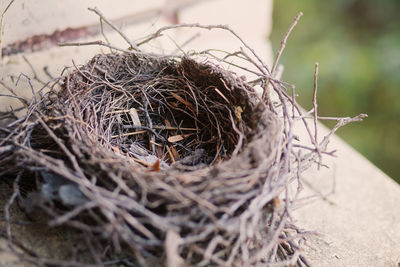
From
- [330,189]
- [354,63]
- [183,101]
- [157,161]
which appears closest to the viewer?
[157,161]

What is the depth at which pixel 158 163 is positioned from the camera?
92cm

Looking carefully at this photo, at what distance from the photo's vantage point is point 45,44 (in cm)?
132

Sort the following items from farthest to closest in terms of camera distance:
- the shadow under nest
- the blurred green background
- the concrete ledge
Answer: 1. the blurred green background
2. the concrete ledge
3. the shadow under nest

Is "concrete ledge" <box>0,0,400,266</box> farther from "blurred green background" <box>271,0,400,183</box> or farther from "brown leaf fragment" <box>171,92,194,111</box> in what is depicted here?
"blurred green background" <box>271,0,400,183</box>

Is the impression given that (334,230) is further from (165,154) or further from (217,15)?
(217,15)

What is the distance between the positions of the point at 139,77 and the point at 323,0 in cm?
309

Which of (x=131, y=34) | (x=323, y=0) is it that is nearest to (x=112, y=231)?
(x=131, y=34)

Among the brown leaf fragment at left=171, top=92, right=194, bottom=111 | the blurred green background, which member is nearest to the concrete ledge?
the brown leaf fragment at left=171, top=92, right=194, bottom=111

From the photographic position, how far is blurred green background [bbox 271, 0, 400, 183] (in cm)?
317

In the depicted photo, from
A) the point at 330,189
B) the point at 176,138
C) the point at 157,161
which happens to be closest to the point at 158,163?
the point at 157,161

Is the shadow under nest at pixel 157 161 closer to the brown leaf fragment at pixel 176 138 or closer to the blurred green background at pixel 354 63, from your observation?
the brown leaf fragment at pixel 176 138

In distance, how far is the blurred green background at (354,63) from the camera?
3174mm

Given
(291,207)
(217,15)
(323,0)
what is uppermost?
(323,0)

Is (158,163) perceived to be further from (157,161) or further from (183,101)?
(183,101)
